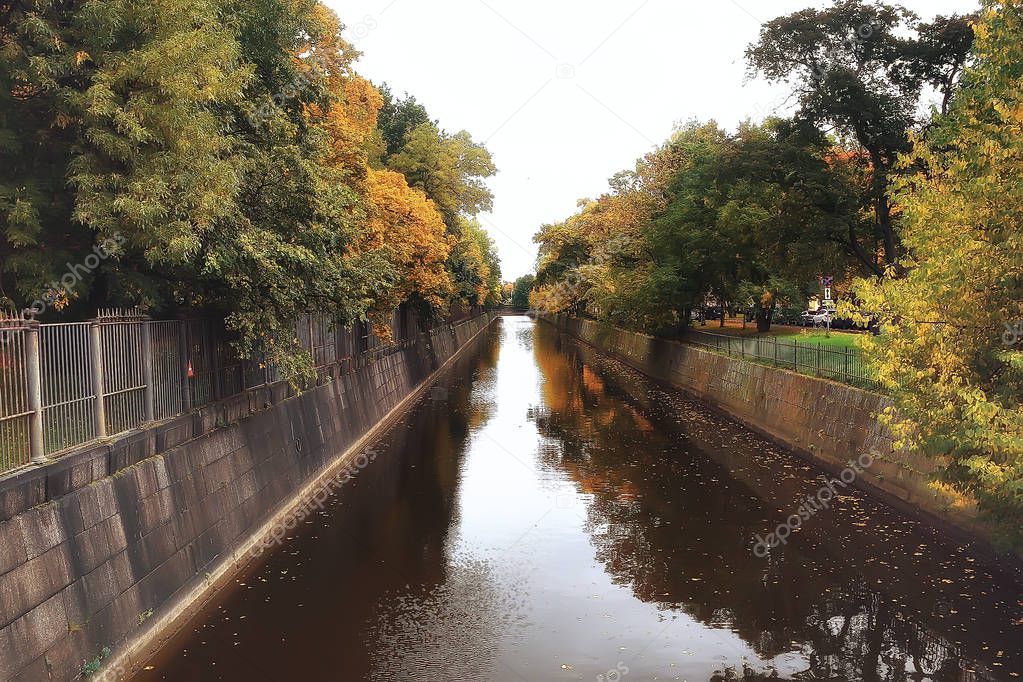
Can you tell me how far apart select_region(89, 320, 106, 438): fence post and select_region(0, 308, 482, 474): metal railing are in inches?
0.4

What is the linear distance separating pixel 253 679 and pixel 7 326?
13.4ft

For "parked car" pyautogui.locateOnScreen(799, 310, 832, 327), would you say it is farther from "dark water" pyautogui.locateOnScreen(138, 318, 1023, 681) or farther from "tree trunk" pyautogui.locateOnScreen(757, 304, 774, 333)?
"dark water" pyautogui.locateOnScreen(138, 318, 1023, 681)

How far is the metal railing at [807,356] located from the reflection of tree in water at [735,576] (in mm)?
3410

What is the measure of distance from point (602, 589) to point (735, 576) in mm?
1962

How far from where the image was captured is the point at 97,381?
9359 millimetres

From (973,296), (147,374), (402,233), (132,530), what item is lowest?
(132,530)

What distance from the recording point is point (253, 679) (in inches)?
328

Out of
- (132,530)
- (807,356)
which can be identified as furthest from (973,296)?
(807,356)

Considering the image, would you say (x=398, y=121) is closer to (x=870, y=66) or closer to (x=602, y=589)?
(x=870, y=66)

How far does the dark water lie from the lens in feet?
28.9

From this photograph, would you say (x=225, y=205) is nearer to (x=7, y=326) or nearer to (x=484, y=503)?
(x=7, y=326)

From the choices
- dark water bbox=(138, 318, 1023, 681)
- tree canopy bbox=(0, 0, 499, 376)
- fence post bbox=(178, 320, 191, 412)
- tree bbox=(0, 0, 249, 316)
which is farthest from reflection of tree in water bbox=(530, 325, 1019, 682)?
tree bbox=(0, 0, 249, 316)

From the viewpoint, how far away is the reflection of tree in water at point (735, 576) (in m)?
8.98

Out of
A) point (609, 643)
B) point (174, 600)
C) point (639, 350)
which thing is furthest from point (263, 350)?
point (639, 350)
